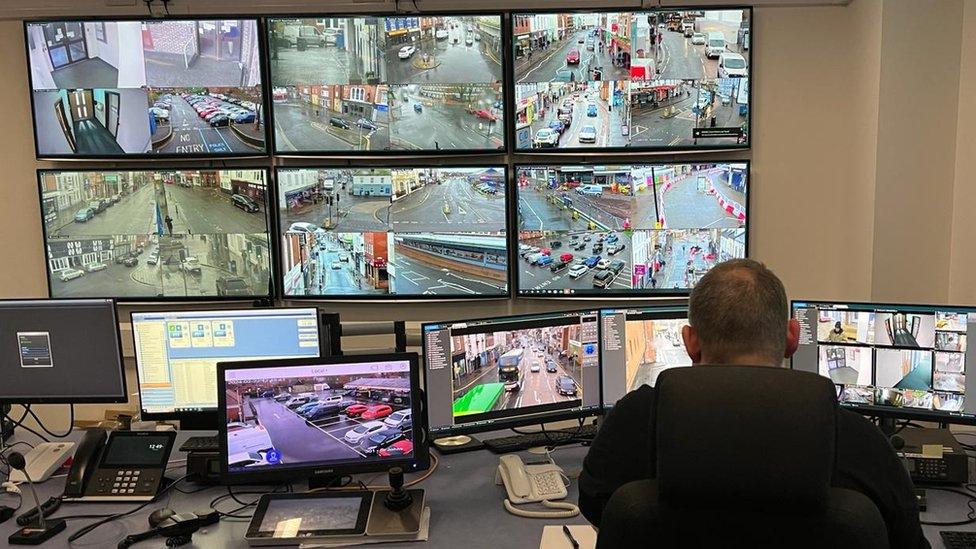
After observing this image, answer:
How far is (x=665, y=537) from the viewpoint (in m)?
1.04

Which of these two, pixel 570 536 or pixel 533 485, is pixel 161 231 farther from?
pixel 570 536

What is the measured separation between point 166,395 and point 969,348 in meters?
2.49

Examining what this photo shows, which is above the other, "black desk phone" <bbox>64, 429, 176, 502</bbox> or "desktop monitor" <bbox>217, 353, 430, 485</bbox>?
"desktop monitor" <bbox>217, 353, 430, 485</bbox>

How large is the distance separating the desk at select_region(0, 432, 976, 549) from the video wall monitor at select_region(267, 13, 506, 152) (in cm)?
178

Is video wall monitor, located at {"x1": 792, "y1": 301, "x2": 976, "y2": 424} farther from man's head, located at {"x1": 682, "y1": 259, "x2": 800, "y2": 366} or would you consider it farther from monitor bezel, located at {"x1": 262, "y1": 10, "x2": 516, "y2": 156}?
monitor bezel, located at {"x1": 262, "y1": 10, "x2": 516, "y2": 156}

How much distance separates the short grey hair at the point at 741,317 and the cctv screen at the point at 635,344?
968 mm

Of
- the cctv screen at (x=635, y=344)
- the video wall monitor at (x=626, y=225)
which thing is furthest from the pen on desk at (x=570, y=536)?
the video wall monitor at (x=626, y=225)

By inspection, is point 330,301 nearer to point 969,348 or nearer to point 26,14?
point 26,14

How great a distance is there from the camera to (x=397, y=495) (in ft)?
6.32

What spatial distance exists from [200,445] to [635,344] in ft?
4.86

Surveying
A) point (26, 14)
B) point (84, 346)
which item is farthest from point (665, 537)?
point (26, 14)

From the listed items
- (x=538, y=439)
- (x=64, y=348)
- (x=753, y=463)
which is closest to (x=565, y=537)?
(x=538, y=439)

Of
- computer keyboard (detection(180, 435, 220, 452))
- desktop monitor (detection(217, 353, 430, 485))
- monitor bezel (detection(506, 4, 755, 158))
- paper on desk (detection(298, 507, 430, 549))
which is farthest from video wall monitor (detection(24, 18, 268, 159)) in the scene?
paper on desk (detection(298, 507, 430, 549))

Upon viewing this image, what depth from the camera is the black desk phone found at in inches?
82.4
